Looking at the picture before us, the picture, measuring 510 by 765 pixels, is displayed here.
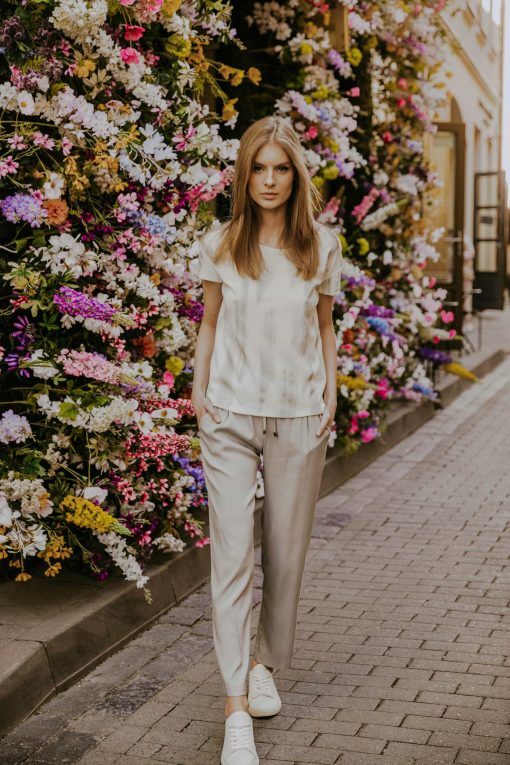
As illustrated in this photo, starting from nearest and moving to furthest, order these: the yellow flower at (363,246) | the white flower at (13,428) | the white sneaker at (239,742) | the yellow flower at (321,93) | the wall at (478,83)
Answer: the white sneaker at (239,742)
the white flower at (13,428)
the yellow flower at (321,93)
the yellow flower at (363,246)
the wall at (478,83)

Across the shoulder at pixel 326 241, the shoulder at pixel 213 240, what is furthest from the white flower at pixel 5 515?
the shoulder at pixel 326 241

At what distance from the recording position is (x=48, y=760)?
366cm

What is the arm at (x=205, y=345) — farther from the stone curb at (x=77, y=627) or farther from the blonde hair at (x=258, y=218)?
the stone curb at (x=77, y=627)

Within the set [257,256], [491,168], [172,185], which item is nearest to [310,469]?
[257,256]

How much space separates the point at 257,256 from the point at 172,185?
1.58m

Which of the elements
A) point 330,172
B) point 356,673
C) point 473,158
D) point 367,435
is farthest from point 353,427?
point 473,158

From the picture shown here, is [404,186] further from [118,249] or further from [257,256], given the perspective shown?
[257,256]

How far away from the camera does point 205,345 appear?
3.81 meters

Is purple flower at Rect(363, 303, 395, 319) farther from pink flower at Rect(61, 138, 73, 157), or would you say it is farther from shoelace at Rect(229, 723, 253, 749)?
shoelace at Rect(229, 723, 253, 749)

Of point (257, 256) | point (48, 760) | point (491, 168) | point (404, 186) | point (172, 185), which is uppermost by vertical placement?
point (491, 168)

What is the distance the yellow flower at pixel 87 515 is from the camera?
435cm

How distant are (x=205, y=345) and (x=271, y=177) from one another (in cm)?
60

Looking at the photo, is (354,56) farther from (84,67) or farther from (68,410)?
(68,410)

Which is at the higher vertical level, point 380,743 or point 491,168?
point 491,168
